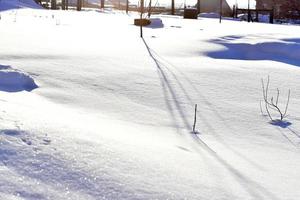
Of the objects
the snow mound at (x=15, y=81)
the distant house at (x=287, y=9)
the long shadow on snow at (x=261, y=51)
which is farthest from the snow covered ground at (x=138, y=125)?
the distant house at (x=287, y=9)

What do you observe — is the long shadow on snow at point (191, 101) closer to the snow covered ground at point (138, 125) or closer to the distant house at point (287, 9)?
the snow covered ground at point (138, 125)

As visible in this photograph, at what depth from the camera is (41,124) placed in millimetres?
2891

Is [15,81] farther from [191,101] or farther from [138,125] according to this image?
[191,101]

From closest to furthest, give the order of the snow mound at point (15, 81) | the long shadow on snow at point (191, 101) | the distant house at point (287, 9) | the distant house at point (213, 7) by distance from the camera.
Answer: the long shadow on snow at point (191, 101) → the snow mound at point (15, 81) → the distant house at point (287, 9) → the distant house at point (213, 7)

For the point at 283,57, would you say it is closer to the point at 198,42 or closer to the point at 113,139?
the point at 198,42

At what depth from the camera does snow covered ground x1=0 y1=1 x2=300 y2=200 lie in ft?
7.49

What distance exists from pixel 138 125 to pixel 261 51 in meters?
6.16

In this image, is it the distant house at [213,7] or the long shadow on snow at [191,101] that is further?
the distant house at [213,7]

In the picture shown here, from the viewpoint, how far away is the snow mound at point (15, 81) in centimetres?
452

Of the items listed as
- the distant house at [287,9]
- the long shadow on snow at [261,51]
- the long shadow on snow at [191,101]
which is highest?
the distant house at [287,9]

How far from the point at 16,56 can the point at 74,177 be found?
171 inches

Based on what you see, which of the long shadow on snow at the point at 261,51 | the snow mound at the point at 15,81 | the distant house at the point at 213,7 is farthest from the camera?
the distant house at the point at 213,7

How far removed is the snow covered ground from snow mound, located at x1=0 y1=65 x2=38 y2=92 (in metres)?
0.01

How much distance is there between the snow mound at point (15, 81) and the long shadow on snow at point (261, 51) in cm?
416
